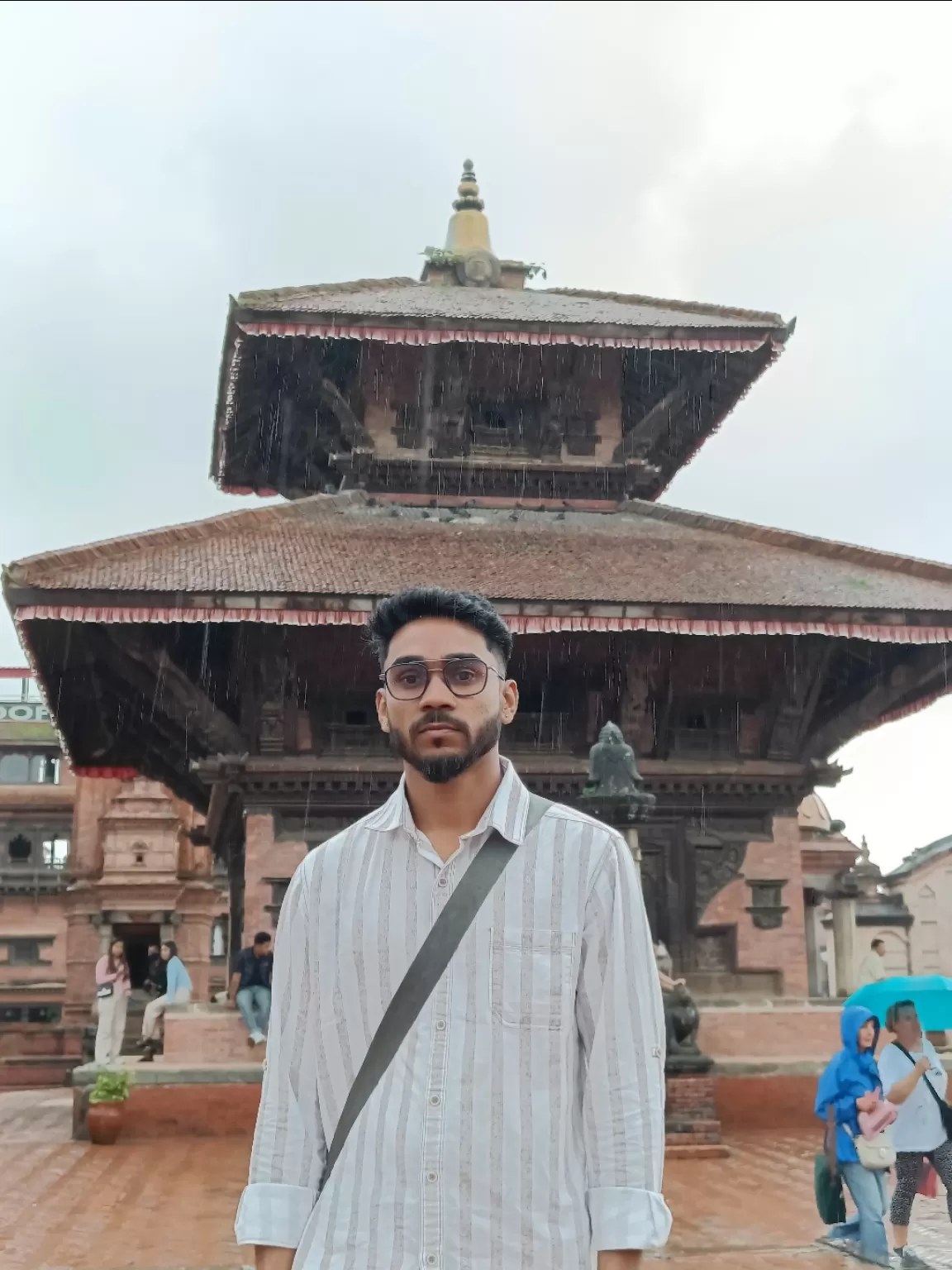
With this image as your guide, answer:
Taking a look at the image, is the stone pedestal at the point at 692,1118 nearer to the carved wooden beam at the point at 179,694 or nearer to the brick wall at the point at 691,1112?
the brick wall at the point at 691,1112

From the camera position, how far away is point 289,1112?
8.07ft

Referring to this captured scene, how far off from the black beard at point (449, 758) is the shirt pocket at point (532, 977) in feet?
0.98

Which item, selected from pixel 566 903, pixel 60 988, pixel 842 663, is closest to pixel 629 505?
pixel 842 663

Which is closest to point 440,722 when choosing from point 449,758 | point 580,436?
point 449,758

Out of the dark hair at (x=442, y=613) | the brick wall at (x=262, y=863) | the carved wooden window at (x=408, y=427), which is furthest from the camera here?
the carved wooden window at (x=408, y=427)

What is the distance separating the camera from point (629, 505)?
587 inches

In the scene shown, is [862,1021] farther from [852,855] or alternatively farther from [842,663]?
[852,855]

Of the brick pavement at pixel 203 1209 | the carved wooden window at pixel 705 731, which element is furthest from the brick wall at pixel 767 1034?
the carved wooden window at pixel 705 731

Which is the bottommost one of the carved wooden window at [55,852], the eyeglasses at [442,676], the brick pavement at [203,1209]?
the brick pavement at [203,1209]

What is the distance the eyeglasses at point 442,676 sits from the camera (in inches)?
101

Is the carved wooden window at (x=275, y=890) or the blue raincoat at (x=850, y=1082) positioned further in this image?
the carved wooden window at (x=275, y=890)

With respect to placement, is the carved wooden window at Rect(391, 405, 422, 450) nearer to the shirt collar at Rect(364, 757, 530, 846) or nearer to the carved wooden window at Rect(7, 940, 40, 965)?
the shirt collar at Rect(364, 757, 530, 846)

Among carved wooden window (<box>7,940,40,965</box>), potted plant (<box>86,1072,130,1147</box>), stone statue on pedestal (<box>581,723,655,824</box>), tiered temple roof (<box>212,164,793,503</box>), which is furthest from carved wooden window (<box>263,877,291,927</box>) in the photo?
carved wooden window (<box>7,940,40,965</box>)

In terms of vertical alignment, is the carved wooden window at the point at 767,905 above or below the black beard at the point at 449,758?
above
